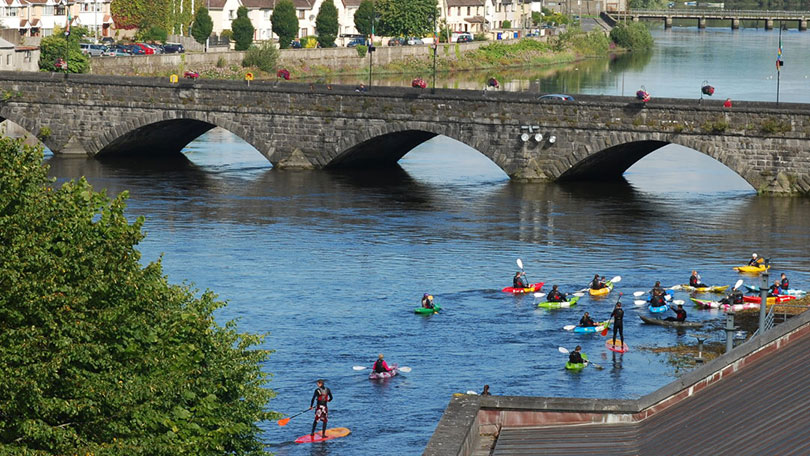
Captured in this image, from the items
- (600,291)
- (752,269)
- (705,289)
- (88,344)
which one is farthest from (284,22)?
(88,344)

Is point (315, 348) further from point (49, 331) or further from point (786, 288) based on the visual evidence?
point (49, 331)

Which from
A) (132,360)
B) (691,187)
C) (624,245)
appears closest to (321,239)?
(624,245)

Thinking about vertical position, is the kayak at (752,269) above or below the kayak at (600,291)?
above

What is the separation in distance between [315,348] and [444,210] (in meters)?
34.0

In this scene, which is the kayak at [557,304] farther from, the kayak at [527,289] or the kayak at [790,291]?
the kayak at [790,291]

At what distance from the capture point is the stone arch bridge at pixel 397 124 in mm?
91000

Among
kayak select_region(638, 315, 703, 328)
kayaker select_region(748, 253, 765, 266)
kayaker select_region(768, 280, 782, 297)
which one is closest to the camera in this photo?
kayak select_region(638, 315, 703, 328)

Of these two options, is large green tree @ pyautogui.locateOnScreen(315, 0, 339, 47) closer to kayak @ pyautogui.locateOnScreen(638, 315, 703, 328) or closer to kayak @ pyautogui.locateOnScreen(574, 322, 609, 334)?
kayak @ pyautogui.locateOnScreen(638, 315, 703, 328)

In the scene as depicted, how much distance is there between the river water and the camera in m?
54.0

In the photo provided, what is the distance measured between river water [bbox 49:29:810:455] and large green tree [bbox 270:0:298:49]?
219 ft

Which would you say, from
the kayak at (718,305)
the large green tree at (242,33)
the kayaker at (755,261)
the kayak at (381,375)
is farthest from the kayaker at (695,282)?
the large green tree at (242,33)

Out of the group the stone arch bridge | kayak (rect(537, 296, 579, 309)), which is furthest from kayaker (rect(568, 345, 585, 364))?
the stone arch bridge

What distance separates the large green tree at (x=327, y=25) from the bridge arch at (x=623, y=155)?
9295cm

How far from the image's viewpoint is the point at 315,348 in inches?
2298
